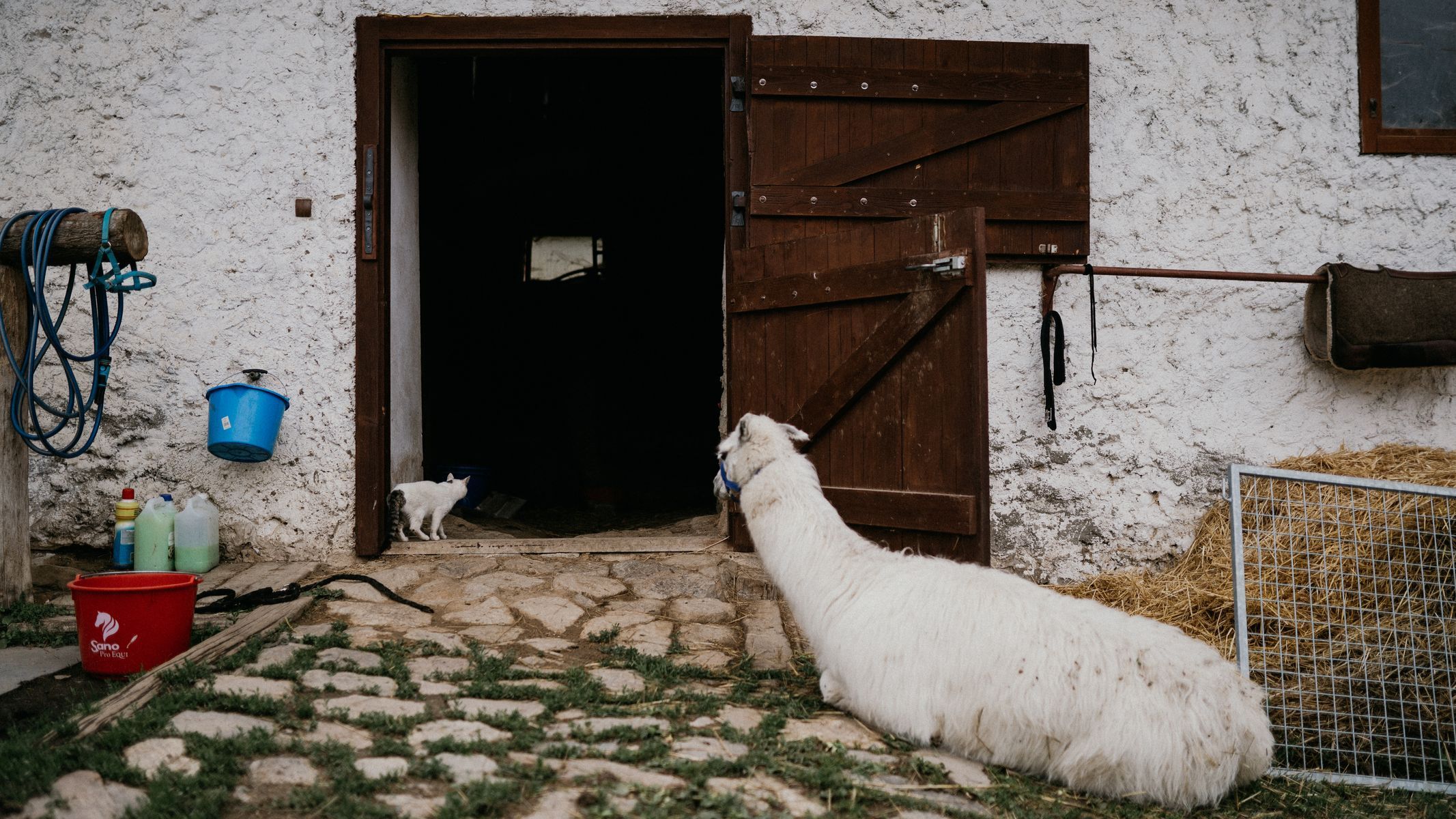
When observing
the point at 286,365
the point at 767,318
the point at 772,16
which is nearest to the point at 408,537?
the point at 286,365

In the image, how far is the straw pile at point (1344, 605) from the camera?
11.3 ft

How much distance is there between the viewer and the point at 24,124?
508cm

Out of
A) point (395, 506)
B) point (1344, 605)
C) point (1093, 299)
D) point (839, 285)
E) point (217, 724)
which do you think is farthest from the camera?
point (395, 506)

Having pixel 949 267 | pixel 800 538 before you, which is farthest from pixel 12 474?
pixel 949 267

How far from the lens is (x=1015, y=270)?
17.0ft

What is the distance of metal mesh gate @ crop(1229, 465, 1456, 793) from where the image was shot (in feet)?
10.7

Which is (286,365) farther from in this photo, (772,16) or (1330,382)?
(1330,382)

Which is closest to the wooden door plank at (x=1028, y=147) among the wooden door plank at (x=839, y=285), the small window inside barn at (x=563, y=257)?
the wooden door plank at (x=839, y=285)

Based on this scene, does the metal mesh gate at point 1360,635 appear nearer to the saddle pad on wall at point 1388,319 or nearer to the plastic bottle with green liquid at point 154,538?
the saddle pad on wall at point 1388,319

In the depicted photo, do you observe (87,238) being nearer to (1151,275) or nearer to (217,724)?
(217,724)

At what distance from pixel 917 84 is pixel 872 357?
1795 millimetres

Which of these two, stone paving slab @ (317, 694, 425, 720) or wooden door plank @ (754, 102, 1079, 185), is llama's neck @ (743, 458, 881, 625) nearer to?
stone paving slab @ (317, 694, 425, 720)

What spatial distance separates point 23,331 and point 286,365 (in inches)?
49.6

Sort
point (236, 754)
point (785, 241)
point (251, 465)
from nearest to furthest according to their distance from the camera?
1. point (236, 754)
2. point (785, 241)
3. point (251, 465)
